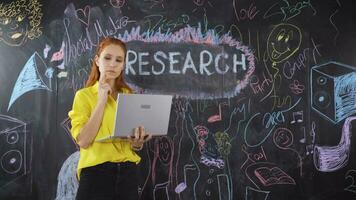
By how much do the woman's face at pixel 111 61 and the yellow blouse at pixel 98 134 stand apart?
102 millimetres

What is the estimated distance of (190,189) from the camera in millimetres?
3141

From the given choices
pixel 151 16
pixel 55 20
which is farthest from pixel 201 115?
pixel 55 20

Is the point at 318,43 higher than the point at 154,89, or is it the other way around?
the point at 318,43

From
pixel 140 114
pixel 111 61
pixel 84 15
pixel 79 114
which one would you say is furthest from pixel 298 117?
pixel 84 15

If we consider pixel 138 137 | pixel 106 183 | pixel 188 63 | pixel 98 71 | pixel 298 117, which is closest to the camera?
pixel 106 183

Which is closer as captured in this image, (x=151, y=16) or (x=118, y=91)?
(x=118, y=91)

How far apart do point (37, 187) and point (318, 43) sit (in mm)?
2512

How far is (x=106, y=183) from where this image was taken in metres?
2.00

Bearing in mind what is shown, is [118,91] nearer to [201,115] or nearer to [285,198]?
[201,115]

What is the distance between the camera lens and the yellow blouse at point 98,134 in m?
2.03

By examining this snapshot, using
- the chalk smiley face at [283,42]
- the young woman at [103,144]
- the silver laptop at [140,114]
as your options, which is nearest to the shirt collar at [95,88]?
the young woman at [103,144]

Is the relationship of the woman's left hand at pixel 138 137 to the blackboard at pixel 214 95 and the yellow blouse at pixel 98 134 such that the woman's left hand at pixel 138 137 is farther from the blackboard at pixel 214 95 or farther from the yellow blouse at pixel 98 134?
the blackboard at pixel 214 95

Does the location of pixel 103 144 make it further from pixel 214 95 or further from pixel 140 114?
pixel 214 95

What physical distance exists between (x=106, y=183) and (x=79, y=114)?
0.38 meters
